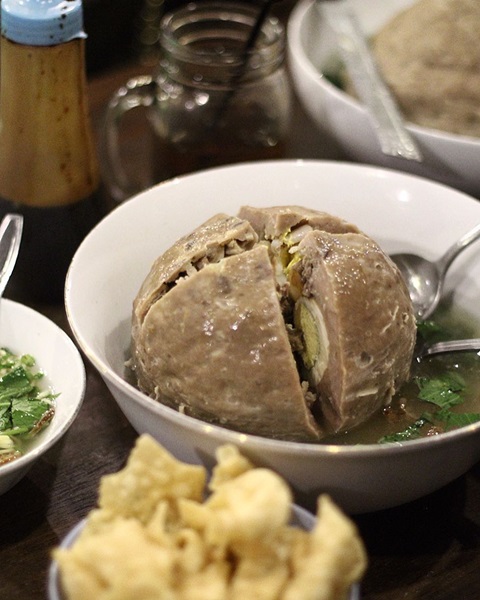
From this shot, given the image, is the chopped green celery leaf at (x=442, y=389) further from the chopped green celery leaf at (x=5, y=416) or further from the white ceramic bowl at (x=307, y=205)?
Result: the chopped green celery leaf at (x=5, y=416)

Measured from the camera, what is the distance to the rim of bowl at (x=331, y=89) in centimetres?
184

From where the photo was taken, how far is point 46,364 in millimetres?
1384

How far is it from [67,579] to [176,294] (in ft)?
1.61

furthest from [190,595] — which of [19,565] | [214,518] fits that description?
[19,565]

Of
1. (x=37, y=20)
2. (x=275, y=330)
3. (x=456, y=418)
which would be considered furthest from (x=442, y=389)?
(x=37, y=20)

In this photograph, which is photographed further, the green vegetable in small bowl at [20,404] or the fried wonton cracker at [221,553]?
the green vegetable in small bowl at [20,404]

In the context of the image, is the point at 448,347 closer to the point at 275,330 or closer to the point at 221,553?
the point at 275,330

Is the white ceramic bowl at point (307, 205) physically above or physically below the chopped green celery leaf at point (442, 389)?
above

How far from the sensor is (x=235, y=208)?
1.67 metres

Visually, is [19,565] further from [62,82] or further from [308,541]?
[62,82]

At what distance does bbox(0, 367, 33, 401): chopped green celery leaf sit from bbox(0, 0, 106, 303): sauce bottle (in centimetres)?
35

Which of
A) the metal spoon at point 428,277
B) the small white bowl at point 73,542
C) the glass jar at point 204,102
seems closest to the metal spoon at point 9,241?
the glass jar at point 204,102

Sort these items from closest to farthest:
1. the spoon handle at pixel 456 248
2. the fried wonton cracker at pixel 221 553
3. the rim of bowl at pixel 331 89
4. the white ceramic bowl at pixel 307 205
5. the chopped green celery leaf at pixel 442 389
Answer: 1. the fried wonton cracker at pixel 221 553
2. the white ceramic bowl at pixel 307 205
3. the chopped green celery leaf at pixel 442 389
4. the spoon handle at pixel 456 248
5. the rim of bowl at pixel 331 89

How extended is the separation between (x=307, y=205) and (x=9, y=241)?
60 cm
